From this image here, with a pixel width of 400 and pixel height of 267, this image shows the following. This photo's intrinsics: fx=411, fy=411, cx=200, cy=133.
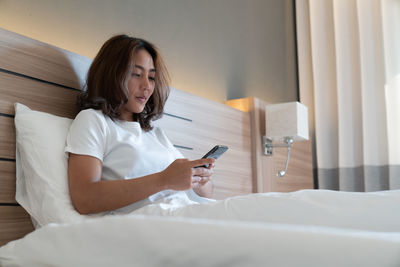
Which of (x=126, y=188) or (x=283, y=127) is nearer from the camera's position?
(x=126, y=188)

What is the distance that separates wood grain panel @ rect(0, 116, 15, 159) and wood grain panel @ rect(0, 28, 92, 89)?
0.18m

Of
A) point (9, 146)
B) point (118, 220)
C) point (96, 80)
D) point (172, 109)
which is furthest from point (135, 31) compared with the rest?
point (118, 220)

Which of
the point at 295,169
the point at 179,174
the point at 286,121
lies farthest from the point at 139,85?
the point at 295,169

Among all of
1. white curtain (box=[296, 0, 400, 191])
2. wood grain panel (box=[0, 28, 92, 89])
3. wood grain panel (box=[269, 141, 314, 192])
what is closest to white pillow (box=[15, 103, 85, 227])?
wood grain panel (box=[0, 28, 92, 89])

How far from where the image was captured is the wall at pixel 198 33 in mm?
1729

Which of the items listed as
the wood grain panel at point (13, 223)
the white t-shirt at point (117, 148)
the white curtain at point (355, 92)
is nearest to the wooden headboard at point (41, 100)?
the wood grain panel at point (13, 223)

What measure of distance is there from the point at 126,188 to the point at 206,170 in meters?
0.29

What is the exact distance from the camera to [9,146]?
1.34 metres

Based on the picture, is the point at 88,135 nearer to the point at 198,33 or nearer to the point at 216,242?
the point at 216,242

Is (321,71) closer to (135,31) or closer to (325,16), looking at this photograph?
(325,16)

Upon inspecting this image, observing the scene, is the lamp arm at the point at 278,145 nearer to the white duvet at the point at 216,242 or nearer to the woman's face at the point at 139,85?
the woman's face at the point at 139,85

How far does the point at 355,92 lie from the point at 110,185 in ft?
8.75

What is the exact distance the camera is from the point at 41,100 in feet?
4.83

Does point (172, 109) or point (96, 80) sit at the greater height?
point (96, 80)
